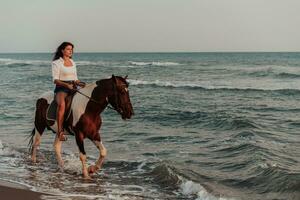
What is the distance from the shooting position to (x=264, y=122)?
16.4 meters

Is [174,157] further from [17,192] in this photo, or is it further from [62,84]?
[17,192]

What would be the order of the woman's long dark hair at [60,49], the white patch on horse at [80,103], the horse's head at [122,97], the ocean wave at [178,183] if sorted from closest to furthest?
the ocean wave at [178,183]
the horse's head at [122,97]
the white patch on horse at [80,103]
the woman's long dark hair at [60,49]

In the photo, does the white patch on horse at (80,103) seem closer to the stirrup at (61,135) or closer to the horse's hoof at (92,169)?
the stirrup at (61,135)

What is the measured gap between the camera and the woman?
28.2ft

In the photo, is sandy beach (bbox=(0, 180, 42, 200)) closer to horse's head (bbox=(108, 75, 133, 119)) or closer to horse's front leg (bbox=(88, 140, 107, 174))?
horse's front leg (bbox=(88, 140, 107, 174))

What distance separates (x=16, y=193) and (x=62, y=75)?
2619 millimetres

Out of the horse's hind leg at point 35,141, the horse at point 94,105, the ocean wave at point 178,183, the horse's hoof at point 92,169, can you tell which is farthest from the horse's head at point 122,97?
the horse's hind leg at point 35,141

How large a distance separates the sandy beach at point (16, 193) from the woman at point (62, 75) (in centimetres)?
172

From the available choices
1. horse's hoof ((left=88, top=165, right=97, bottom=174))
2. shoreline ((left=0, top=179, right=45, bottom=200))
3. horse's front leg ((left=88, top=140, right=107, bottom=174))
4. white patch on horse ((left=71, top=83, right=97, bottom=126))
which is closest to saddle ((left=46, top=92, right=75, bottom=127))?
white patch on horse ((left=71, top=83, right=97, bottom=126))

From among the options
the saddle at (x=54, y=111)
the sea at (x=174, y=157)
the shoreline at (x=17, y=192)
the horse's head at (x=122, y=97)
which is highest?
the horse's head at (x=122, y=97)

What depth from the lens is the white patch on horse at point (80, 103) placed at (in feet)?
27.3

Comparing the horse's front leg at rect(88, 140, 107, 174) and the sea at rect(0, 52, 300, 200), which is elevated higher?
the horse's front leg at rect(88, 140, 107, 174)

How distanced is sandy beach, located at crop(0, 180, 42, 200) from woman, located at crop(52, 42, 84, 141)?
1.72 m

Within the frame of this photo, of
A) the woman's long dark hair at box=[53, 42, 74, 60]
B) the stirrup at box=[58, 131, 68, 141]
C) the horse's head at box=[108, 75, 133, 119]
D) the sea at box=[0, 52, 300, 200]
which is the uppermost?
the woman's long dark hair at box=[53, 42, 74, 60]
